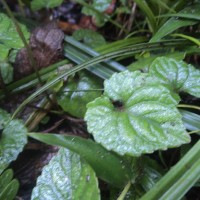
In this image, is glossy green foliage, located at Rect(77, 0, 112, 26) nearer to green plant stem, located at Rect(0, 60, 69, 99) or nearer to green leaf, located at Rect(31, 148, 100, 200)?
green plant stem, located at Rect(0, 60, 69, 99)

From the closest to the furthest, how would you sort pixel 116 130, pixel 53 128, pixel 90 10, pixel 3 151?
pixel 116 130 → pixel 3 151 → pixel 53 128 → pixel 90 10

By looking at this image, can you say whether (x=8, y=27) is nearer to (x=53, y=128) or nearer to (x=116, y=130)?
(x=53, y=128)

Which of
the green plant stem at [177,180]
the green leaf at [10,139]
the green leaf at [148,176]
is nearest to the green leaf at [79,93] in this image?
the green leaf at [10,139]

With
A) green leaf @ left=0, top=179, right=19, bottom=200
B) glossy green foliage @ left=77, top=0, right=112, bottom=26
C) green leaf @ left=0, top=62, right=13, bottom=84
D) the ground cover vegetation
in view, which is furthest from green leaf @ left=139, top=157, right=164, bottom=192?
glossy green foliage @ left=77, top=0, right=112, bottom=26

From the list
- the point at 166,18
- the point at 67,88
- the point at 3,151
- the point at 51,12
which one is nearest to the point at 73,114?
the point at 67,88

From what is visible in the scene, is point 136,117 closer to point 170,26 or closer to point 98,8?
point 170,26

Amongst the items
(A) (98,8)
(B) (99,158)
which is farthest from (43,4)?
(B) (99,158)
